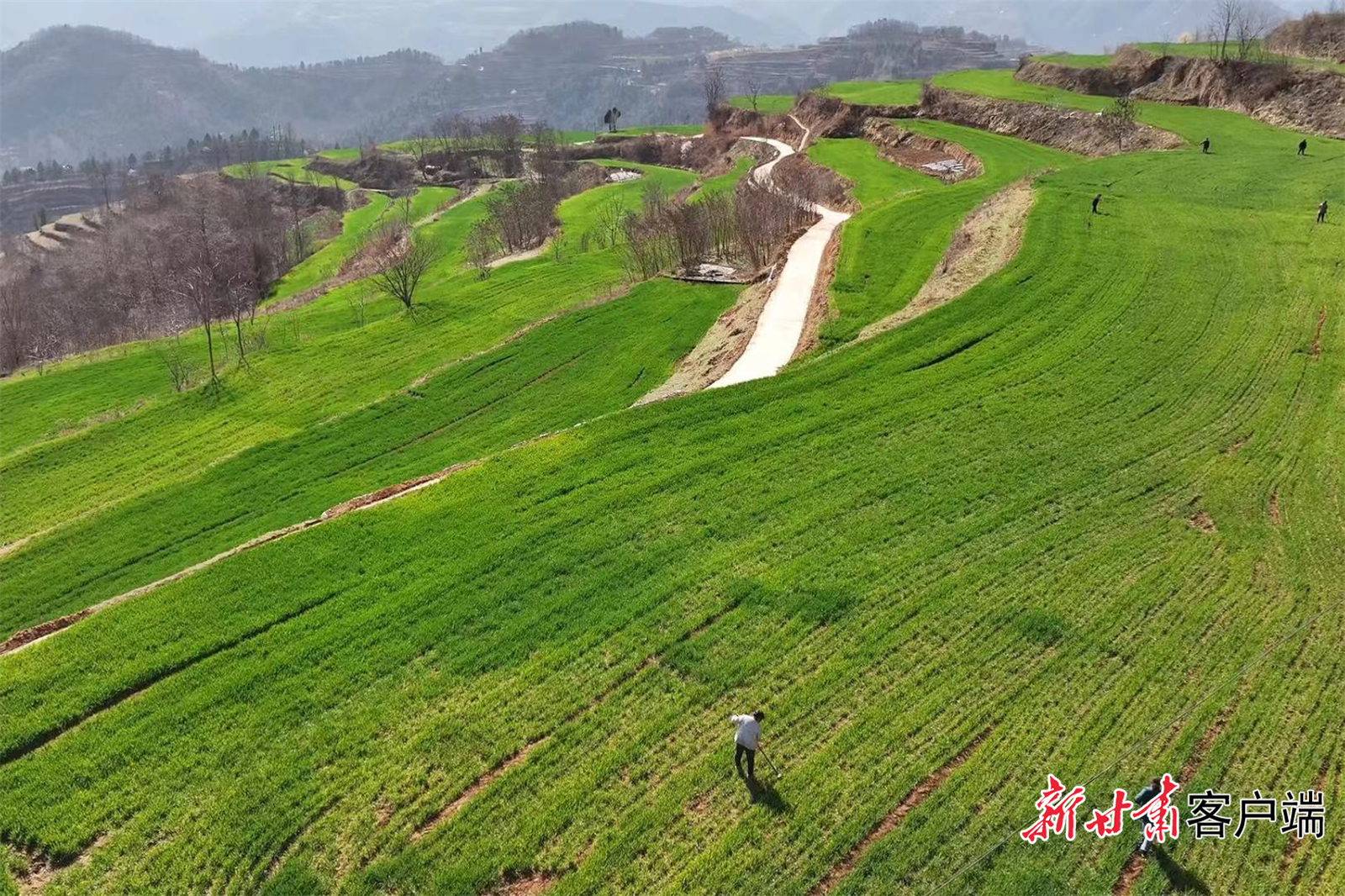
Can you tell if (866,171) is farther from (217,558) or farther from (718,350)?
(217,558)

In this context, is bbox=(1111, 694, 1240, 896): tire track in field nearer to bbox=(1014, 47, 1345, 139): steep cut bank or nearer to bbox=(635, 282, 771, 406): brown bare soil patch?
bbox=(635, 282, 771, 406): brown bare soil patch

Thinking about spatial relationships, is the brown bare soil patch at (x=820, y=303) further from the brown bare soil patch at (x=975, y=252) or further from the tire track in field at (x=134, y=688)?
the tire track in field at (x=134, y=688)

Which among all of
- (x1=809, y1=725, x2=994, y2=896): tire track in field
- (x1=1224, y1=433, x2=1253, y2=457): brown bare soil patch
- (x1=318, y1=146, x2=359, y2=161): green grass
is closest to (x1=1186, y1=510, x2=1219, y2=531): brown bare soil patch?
(x1=1224, y1=433, x2=1253, y2=457): brown bare soil patch

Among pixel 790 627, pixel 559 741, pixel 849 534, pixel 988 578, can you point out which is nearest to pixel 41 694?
pixel 559 741

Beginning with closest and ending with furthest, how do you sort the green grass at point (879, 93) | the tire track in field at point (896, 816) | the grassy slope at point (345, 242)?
the tire track in field at point (896, 816)
the grassy slope at point (345, 242)
the green grass at point (879, 93)

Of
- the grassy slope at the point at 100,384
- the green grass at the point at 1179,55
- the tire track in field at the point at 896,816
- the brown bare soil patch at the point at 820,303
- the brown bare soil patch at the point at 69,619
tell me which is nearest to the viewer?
the tire track in field at the point at 896,816

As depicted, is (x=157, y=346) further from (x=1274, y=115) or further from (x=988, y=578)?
(x=1274, y=115)

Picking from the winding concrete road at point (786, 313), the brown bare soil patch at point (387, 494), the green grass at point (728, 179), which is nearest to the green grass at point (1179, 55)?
the green grass at point (728, 179)
